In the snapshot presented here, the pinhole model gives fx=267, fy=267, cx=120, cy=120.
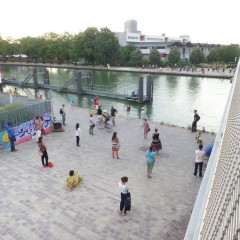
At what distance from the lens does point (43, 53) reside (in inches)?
3873

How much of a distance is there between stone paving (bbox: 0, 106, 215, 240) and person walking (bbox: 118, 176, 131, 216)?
0.23 m

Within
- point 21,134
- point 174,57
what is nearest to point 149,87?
point 21,134

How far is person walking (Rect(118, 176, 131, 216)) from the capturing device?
8.19 metres

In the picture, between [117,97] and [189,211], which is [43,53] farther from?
[189,211]

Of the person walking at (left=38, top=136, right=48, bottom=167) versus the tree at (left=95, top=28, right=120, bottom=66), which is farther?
the tree at (left=95, top=28, right=120, bottom=66)

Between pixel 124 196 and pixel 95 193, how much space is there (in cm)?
197

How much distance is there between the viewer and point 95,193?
9938 millimetres

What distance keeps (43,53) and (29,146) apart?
90.4 meters

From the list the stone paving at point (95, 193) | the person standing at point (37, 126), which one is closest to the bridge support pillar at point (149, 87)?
the stone paving at point (95, 193)

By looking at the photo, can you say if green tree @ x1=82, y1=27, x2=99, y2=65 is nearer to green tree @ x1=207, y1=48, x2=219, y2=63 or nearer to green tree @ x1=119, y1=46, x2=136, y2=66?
green tree @ x1=119, y1=46, x2=136, y2=66

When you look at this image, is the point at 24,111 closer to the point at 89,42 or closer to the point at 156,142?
the point at 156,142

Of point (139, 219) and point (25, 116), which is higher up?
point (25, 116)

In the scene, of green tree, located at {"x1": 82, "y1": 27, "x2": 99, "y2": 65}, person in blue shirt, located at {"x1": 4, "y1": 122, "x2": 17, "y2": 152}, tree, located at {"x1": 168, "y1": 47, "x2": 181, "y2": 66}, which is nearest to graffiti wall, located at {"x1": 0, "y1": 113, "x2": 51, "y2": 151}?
person in blue shirt, located at {"x1": 4, "y1": 122, "x2": 17, "y2": 152}

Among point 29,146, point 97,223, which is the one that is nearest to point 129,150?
point 29,146
